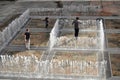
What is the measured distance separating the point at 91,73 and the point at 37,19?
14.9m

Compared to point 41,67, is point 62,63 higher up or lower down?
higher up

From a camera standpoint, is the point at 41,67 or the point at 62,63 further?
the point at 62,63

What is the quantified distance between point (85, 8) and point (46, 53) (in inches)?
581

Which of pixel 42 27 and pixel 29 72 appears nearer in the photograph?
pixel 29 72

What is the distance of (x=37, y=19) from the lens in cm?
3275

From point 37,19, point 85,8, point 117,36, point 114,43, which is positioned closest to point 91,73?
point 114,43

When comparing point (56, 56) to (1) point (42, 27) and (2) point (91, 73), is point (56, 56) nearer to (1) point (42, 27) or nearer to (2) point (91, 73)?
(2) point (91, 73)

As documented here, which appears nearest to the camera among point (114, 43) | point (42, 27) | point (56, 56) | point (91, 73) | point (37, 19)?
point (91, 73)

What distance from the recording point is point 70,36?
1033 inches

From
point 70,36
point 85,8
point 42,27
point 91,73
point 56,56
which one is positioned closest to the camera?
point 91,73

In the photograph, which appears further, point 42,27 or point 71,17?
point 71,17

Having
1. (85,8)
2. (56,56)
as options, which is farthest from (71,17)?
(56,56)

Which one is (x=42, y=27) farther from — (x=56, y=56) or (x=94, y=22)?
(x=56, y=56)

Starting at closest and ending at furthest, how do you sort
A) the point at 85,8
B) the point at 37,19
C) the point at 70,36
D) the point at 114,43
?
the point at 114,43, the point at 70,36, the point at 37,19, the point at 85,8
